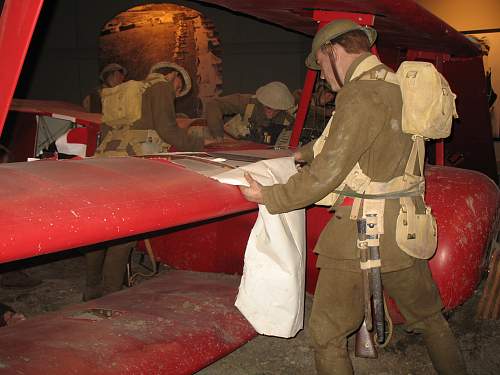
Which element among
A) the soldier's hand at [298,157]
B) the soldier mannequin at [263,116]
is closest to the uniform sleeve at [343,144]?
the soldier's hand at [298,157]

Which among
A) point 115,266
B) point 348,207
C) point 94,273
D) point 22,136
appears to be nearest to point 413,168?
point 348,207

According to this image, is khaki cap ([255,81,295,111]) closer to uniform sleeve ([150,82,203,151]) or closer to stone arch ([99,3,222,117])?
uniform sleeve ([150,82,203,151])

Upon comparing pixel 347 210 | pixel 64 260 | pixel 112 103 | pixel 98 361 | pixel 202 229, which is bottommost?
pixel 64 260

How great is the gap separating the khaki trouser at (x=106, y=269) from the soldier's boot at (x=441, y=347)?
2091mm

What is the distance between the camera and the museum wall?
9961mm

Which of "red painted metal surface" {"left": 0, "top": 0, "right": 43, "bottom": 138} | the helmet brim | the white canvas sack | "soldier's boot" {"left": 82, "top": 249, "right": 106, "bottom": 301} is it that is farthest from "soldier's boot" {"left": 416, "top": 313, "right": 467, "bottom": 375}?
"soldier's boot" {"left": 82, "top": 249, "right": 106, "bottom": 301}

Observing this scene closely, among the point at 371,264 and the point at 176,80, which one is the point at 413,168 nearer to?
the point at 371,264

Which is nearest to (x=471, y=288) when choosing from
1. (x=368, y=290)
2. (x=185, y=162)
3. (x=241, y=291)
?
(x=368, y=290)

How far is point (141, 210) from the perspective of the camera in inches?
68.1

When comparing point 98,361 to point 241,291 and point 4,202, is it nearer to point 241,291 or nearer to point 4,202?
point 241,291

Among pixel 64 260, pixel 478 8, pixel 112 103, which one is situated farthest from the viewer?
pixel 478 8

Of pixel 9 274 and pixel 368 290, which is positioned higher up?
pixel 368 290

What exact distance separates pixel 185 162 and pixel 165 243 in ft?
5.31

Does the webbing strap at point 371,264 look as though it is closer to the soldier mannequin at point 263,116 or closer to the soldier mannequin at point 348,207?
the soldier mannequin at point 348,207
